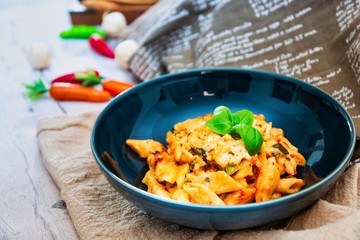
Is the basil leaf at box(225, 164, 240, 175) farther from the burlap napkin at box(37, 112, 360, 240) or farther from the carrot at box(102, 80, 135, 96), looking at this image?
the carrot at box(102, 80, 135, 96)

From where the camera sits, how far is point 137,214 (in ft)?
3.75

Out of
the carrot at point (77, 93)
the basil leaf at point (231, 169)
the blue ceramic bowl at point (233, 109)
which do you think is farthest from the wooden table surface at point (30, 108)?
the basil leaf at point (231, 169)

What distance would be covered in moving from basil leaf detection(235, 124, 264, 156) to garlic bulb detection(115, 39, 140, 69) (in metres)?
1.00

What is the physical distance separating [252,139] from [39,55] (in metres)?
1.27

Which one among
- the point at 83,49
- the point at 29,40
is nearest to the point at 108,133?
the point at 83,49

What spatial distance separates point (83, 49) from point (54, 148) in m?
0.94

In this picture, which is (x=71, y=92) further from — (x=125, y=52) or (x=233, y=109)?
(x=233, y=109)

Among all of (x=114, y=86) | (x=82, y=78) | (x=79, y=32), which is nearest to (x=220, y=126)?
(x=114, y=86)

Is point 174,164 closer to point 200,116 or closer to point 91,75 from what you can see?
point 200,116

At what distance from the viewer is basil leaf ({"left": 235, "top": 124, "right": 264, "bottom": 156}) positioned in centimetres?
111

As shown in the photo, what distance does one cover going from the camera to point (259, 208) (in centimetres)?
90

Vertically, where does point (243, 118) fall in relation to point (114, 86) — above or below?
above

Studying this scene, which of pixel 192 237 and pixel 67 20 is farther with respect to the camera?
pixel 67 20

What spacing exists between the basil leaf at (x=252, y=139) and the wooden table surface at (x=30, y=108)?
472 mm
